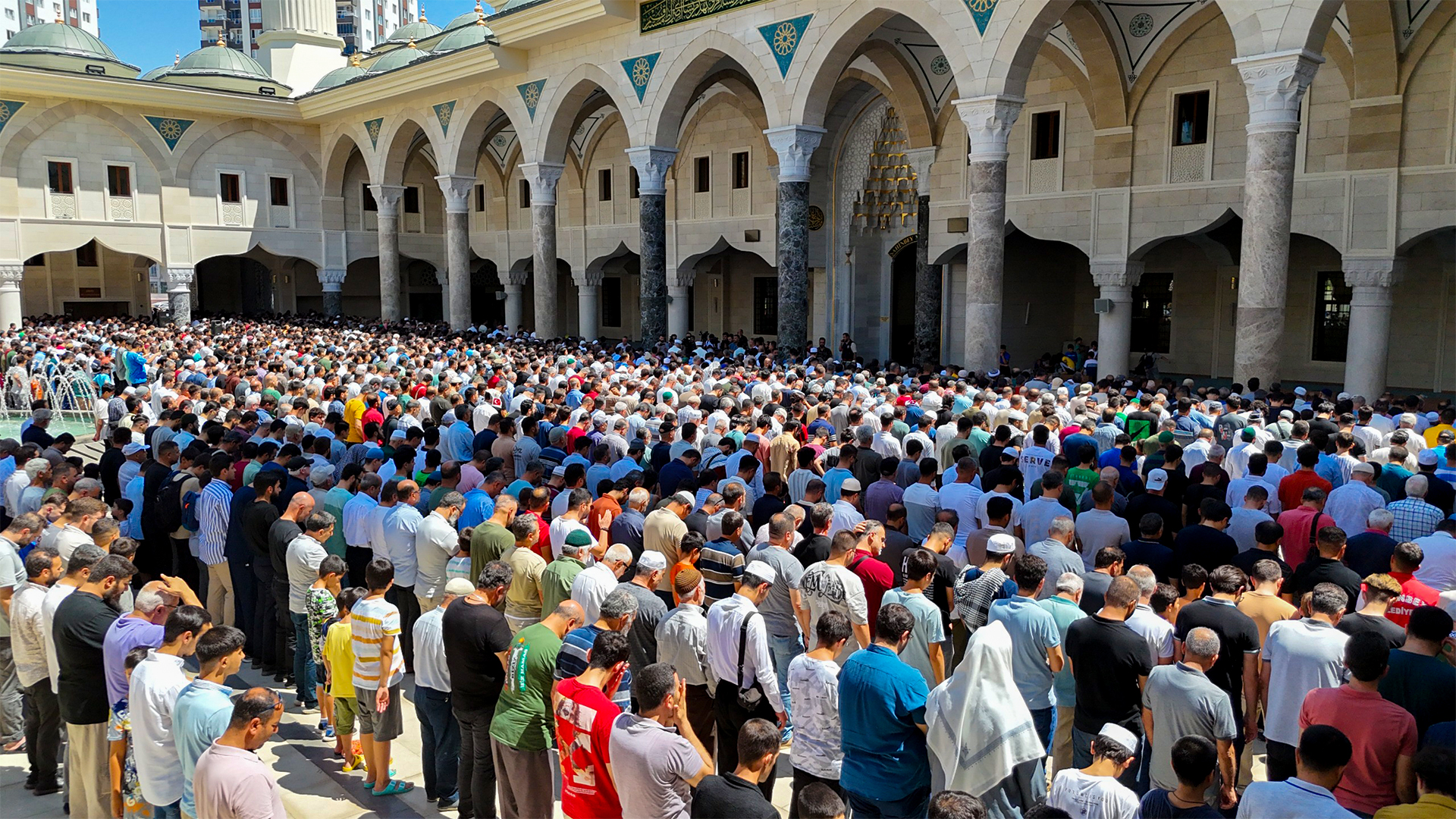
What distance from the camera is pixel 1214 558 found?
4.77 meters

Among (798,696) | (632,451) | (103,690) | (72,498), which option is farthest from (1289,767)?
(72,498)

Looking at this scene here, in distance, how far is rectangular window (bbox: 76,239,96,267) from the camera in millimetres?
28188

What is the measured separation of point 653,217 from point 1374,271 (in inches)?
435

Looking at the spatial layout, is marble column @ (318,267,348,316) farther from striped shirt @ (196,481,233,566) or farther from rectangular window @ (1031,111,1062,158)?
striped shirt @ (196,481,233,566)

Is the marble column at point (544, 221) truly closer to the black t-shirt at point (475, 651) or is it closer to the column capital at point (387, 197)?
the column capital at point (387, 197)

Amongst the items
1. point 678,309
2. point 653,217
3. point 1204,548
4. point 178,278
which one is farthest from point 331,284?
point 1204,548

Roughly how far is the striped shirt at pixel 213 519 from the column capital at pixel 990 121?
Answer: 33.2 feet

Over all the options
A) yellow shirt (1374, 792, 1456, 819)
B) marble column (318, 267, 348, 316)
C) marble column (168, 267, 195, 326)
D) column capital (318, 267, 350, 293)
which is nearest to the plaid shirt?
yellow shirt (1374, 792, 1456, 819)

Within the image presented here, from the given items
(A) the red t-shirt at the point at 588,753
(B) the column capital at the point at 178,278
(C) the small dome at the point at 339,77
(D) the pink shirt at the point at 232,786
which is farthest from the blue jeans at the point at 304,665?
(C) the small dome at the point at 339,77

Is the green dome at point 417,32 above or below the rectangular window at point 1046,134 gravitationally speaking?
above

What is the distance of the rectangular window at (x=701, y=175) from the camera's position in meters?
22.9

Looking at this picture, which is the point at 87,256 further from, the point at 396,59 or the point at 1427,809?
the point at 1427,809

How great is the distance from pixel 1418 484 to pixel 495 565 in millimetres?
5033

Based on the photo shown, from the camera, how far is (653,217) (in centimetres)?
1748
